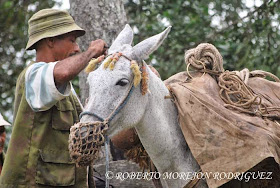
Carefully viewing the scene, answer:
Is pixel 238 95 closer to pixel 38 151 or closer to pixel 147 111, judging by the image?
pixel 147 111

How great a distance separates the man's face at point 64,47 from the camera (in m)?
4.98

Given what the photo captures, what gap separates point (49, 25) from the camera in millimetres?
4957

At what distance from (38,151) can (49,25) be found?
1.00 metres

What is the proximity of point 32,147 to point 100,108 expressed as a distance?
92cm

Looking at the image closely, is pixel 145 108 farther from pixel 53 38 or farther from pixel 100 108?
pixel 53 38

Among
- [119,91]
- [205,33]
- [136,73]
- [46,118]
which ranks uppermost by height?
[136,73]

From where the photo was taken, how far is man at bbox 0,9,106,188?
Answer: 4523mm

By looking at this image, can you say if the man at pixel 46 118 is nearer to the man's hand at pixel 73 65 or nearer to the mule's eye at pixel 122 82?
the man's hand at pixel 73 65

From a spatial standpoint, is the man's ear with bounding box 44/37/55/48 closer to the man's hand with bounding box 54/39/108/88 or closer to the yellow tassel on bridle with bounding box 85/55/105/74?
the man's hand with bounding box 54/39/108/88

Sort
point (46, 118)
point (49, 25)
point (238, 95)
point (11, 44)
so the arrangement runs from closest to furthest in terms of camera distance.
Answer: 1. point (238, 95)
2. point (46, 118)
3. point (49, 25)
4. point (11, 44)

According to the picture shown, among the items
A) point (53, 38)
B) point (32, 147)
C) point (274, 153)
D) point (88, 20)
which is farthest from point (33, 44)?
point (274, 153)

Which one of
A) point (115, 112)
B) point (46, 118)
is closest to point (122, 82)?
point (115, 112)

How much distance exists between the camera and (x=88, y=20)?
21.5ft

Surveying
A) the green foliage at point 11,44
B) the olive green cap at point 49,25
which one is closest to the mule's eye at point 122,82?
the olive green cap at point 49,25
